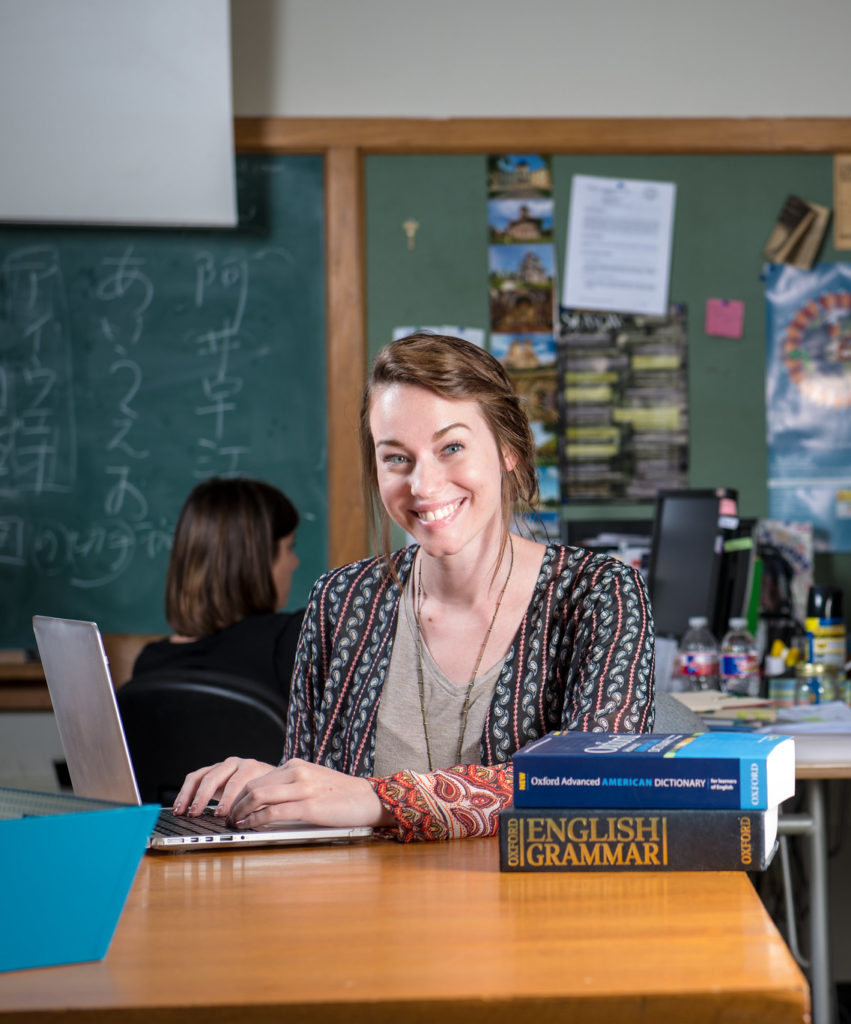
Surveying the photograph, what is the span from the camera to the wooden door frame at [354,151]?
3.07 m

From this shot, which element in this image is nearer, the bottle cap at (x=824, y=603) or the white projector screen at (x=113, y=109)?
the bottle cap at (x=824, y=603)

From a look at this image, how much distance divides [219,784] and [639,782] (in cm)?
43

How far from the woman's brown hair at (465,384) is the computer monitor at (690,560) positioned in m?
1.14

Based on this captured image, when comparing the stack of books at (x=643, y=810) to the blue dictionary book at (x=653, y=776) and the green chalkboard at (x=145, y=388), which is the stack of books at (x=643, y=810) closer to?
the blue dictionary book at (x=653, y=776)

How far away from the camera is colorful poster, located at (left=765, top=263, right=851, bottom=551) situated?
10.3 ft

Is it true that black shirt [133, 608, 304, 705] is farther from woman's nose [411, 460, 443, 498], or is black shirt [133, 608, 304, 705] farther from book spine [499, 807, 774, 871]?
book spine [499, 807, 774, 871]

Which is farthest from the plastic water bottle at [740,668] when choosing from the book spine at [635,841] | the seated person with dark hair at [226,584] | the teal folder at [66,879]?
the teal folder at [66,879]

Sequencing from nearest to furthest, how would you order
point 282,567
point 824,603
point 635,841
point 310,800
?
point 635,841 < point 310,800 < point 282,567 < point 824,603

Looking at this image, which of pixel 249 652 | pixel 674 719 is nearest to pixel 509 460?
pixel 674 719

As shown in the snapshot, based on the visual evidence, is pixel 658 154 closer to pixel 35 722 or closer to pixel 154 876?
pixel 35 722

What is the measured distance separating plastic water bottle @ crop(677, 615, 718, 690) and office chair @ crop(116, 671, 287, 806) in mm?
1007

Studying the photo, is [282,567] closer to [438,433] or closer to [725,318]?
[438,433]

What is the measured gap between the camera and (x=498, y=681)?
1412mm

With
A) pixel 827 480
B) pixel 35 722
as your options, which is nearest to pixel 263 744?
pixel 35 722
